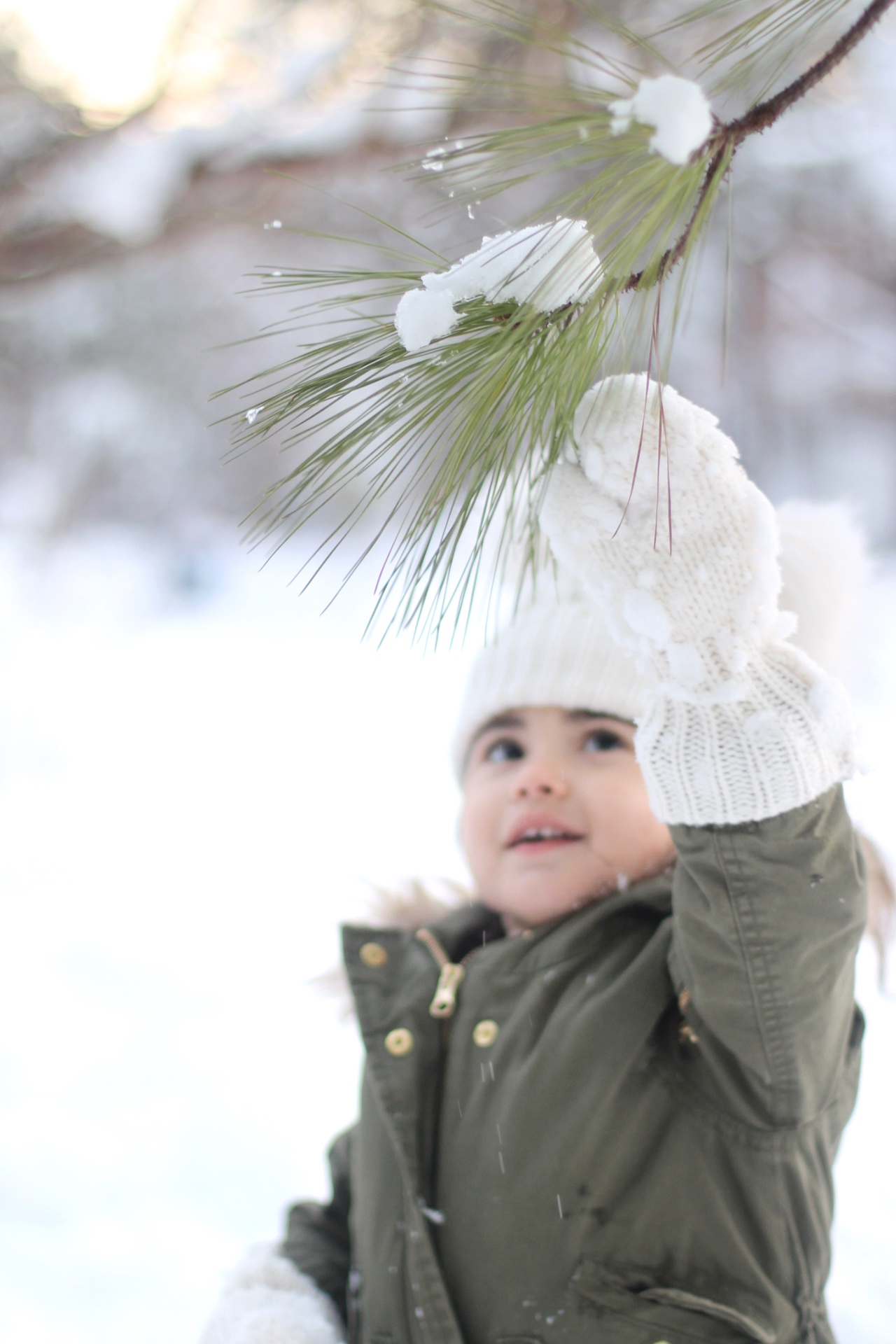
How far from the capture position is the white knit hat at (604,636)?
2.87ft

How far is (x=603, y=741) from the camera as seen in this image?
0.95m

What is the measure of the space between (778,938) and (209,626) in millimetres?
3638

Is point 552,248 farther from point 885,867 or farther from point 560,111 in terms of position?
point 885,867

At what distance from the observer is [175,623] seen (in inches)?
159

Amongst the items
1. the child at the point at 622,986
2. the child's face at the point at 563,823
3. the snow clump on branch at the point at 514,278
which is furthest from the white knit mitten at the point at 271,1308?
the snow clump on branch at the point at 514,278

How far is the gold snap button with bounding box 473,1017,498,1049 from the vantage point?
86 cm

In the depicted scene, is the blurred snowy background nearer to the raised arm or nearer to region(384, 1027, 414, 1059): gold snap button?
the raised arm

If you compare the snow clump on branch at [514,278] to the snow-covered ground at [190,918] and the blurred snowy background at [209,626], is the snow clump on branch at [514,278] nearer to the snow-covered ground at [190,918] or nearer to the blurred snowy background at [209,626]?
the blurred snowy background at [209,626]

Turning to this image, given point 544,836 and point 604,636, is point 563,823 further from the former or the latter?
point 604,636

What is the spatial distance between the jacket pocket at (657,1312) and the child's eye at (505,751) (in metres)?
0.45

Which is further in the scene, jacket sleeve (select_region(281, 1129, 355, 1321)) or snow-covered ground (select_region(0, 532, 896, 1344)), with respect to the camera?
snow-covered ground (select_region(0, 532, 896, 1344))

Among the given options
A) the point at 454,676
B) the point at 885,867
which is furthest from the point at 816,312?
the point at 885,867

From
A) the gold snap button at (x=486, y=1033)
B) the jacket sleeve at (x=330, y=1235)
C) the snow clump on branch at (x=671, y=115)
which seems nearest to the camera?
the snow clump on branch at (x=671, y=115)

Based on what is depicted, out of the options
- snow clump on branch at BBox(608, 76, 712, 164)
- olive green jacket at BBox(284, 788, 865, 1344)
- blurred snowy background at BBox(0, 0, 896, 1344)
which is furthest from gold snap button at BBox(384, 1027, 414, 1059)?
snow clump on branch at BBox(608, 76, 712, 164)
